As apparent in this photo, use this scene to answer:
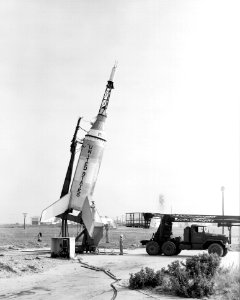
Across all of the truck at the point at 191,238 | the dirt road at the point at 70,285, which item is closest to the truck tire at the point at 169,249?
the truck at the point at 191,238

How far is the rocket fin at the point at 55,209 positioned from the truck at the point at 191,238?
17.5 ft

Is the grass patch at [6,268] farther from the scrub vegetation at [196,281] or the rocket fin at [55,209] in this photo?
the rocket fin at [55,209]

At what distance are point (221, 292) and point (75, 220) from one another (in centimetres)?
1570

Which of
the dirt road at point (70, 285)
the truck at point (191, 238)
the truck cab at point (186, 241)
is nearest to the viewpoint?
the dirt road at point (70, 285)

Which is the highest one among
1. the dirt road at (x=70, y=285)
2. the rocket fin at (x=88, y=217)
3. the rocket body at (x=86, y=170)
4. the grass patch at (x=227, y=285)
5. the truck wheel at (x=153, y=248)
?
the rocket body at (x=86, y=170)

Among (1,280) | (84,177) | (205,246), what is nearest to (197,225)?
(205,246)

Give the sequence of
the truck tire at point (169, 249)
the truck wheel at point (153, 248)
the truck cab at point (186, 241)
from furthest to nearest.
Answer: the truck wheel at point (153, 248) → the truck tire at point (169, 249) → the truck cab at point (186, 241)

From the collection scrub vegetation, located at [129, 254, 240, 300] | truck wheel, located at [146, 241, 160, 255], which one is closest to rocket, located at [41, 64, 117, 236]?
truck wheel, located at [146, 241, 160, 255]

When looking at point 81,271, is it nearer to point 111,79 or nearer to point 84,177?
point 84,177

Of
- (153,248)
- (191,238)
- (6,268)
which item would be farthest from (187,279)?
(153,248)

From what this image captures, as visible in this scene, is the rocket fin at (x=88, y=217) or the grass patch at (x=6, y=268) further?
the rocket fin at (x=88, y=217)

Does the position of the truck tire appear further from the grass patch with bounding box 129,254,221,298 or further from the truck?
the grass patch with bounding box 129,254,221,298

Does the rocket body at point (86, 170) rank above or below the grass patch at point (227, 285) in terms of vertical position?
above

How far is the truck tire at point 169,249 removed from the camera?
939 inches
